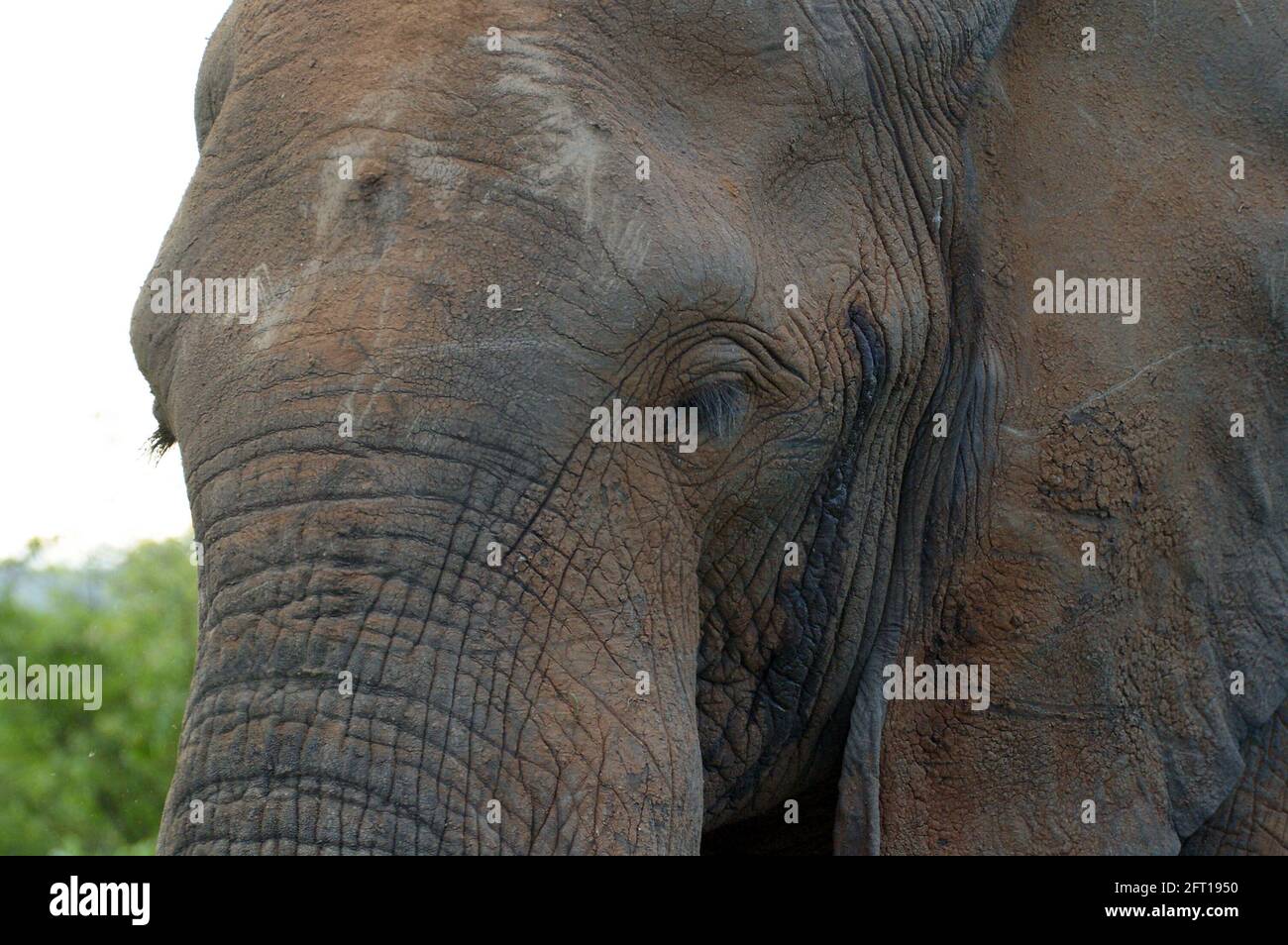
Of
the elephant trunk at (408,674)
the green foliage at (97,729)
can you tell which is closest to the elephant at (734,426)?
the elephant trunk at (408,674)

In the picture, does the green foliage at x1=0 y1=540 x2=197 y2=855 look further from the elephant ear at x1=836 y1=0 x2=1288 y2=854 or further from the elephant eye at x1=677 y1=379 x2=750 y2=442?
the elephant eye at x1=677 y1=379 x2=750 y2=442

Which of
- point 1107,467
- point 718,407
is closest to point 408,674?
point 718,407

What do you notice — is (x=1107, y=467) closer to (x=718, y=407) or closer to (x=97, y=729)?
(x=718, y=407)

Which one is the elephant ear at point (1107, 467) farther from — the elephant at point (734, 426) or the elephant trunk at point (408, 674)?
the elephant trunk at point (408, 674)

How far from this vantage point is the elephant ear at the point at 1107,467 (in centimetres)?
312

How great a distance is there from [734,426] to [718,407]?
4 cm

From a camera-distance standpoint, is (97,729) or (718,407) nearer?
(718,407)

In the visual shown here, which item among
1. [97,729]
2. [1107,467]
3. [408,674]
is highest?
[97,729]

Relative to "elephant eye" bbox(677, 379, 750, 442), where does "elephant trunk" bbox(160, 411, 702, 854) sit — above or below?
below

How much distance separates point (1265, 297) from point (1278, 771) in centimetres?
98

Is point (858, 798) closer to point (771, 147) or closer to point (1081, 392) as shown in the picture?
point (1081, 392)

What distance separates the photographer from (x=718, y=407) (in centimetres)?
279

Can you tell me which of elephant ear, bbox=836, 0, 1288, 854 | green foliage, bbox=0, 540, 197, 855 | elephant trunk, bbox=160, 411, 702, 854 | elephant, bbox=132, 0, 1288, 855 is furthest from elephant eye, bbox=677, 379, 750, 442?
green foliage, bbox=0, 540, 197, 855

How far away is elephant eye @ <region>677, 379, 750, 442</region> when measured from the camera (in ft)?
9.08
